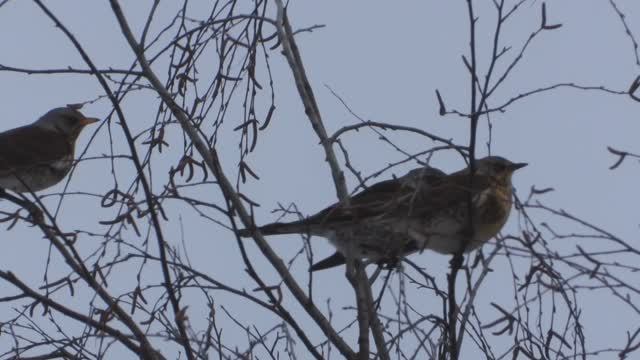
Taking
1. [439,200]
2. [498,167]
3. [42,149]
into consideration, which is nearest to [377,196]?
[439,200]

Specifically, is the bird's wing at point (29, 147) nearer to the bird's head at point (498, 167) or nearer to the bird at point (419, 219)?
the bird at point (419, 219)

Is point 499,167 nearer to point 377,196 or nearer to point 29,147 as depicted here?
point 377,196

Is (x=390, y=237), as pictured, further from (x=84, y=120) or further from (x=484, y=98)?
(x=84, y=120)

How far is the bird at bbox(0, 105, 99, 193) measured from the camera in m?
6.92

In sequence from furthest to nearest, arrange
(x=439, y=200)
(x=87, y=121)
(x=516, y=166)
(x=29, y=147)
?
(x=87, y=121)
(x=29, y=147)
(x=516, y=166)
(x=439, y=200)

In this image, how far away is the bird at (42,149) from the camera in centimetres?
692

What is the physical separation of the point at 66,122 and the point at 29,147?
2.97ft

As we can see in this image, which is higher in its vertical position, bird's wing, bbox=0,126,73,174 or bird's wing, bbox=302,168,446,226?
bird's wing, bbox=0,126,73,174

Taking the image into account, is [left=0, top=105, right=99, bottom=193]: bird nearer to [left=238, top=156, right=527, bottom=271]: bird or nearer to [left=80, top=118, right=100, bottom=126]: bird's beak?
[left=80, top=118, right=100, bottom=126]: bird's beak

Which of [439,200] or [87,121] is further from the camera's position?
[87,121]

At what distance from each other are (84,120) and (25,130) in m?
0.59

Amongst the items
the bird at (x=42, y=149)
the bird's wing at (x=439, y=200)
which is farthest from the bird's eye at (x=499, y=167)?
the bird at (x=42, y=149)

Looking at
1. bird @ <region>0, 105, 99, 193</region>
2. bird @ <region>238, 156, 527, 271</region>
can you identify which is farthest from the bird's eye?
bird @ <region>0, 105, 99, 193</region>

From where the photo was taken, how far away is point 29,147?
747 centimetres
